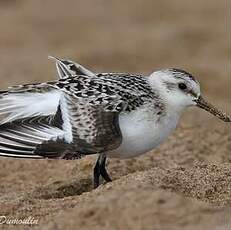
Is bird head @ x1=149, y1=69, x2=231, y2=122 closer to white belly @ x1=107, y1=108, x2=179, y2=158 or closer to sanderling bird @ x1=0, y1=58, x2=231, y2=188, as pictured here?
sanderling bird @ x1=0, y1=58, x2=231, y2=188

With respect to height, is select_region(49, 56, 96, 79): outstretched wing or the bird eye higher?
the bird eye

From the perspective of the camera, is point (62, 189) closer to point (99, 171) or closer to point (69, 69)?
point (99, 171)

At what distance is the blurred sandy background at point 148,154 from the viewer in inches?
154

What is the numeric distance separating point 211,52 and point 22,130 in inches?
246

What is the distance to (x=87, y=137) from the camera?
199 inches

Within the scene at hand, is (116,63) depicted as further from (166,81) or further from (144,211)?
(144,211)

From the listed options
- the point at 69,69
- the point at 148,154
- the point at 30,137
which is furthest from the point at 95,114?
the point at 148,154

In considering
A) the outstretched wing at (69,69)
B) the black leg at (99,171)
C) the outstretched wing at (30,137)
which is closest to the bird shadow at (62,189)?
the black leg at (99,171)

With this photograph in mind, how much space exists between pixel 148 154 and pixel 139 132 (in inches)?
70.9

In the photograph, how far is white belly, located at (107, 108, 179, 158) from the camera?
5.09 metres

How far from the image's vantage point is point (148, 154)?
6871 mm

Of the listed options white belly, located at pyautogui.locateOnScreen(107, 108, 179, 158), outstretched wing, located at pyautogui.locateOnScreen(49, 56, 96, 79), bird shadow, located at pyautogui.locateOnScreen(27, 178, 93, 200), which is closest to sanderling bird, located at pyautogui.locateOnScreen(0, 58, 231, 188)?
white belly, located at pyautogui.locateOnScreen(107, 108, 179, 158)

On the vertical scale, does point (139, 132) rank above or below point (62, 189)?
above

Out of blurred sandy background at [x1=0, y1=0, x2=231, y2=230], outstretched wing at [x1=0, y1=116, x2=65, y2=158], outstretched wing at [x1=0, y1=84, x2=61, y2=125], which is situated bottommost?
blurred sandy background at [x1=0, y1=0, x2=231, y2=230]
